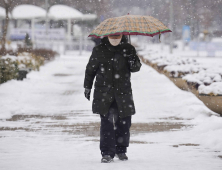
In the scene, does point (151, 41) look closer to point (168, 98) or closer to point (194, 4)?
point (194, 4)

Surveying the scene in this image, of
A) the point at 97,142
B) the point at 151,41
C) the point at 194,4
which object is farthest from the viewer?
the point at 151,41

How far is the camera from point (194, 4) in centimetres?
6900

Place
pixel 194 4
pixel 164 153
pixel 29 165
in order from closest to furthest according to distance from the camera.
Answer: pixel 29 165 → pixel 164 153 → pixel 194 4

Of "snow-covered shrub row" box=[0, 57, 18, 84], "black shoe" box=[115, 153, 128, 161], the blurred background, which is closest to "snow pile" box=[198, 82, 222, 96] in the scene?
"black shoe" box=[115, 153, 128, 161]

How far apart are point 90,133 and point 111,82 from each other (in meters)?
2.32

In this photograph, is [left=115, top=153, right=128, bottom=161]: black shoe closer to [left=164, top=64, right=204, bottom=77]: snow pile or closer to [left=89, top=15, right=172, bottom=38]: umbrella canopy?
[left=89, top=15, right=172, bottom=38]: umbrella canopy

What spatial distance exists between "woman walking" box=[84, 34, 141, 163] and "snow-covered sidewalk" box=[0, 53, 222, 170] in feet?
1.39

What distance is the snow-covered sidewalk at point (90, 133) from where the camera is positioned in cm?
534

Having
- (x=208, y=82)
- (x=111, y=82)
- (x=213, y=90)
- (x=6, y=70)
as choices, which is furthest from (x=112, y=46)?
(x=6, y=70)

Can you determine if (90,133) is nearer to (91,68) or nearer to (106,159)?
(106,159)

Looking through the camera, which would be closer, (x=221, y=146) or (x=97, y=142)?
(x=221, y=146)

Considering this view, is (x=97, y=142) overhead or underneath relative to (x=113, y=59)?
underneath

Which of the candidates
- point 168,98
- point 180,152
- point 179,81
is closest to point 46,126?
point 180,152

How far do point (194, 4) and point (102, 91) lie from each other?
66.5m
